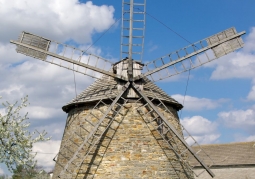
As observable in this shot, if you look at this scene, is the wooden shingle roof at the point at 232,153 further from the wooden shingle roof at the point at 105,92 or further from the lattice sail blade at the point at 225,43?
the lattice sail blade at the point at 225,43

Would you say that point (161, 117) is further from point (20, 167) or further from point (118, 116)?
point (20, 167)

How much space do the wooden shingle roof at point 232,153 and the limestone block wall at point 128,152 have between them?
14.6 meters

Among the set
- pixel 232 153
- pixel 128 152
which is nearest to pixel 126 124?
pixel 128 152

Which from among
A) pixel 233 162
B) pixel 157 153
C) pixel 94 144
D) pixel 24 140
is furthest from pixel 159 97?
pixel 233 162

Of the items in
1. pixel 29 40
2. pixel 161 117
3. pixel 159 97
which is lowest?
pixel 161 117

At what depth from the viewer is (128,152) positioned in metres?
13.4

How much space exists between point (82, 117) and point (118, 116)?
156 cm

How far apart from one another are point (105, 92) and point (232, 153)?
18.1m

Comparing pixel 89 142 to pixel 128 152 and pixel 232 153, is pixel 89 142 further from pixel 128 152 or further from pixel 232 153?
pixel 232 153

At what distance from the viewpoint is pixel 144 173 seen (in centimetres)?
1323

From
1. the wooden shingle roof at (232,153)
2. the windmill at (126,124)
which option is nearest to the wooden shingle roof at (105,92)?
the windmill at (126,124)

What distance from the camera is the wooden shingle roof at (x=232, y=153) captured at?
91.6 feet

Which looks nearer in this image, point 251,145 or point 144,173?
point 144,173

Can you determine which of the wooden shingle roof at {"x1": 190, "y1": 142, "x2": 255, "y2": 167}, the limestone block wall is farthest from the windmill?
the wooden shingle roof at {"x1": 190, "y1": 142, "x2": 255, "y2": 167}
